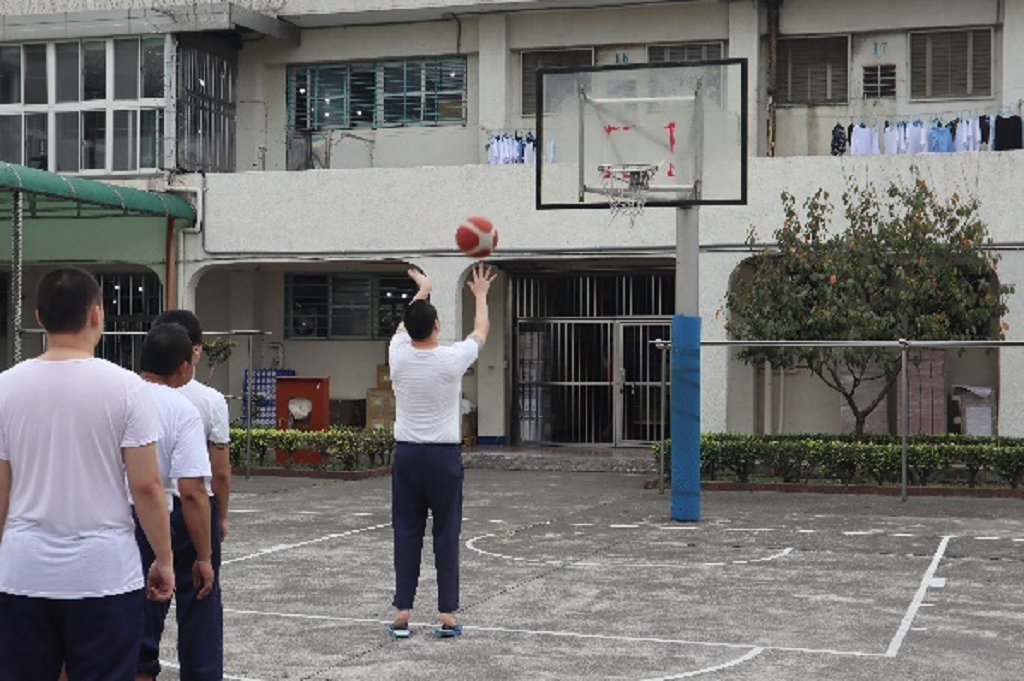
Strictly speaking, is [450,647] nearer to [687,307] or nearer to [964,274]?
[687,307]

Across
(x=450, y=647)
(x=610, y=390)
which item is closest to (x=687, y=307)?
(x=450, y=647)

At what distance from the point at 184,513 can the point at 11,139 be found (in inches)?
865

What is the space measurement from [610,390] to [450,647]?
17860mm

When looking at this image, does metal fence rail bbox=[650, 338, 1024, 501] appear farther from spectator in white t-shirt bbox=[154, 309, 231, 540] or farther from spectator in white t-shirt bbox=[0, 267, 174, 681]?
spectator in white t-shirt bbox=[0, 267, 174, 681]

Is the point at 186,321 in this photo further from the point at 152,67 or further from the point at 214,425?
the point at 152,67

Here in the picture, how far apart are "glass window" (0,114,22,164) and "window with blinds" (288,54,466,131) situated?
462 cm

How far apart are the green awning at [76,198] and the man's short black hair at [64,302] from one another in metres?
16.5

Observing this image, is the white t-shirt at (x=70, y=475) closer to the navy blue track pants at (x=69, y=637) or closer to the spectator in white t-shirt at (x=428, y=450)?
the navy blue track pants at (x=69, y=637)

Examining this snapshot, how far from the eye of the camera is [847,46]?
25.8 m

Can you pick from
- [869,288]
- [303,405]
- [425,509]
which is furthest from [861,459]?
[425,509]

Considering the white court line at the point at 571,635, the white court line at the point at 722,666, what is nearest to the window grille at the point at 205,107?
the white court line at the point at 571,635

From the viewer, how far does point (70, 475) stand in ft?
16.9

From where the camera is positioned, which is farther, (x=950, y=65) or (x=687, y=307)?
(x=950, y=65)

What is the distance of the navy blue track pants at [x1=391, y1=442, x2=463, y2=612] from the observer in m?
9.14
